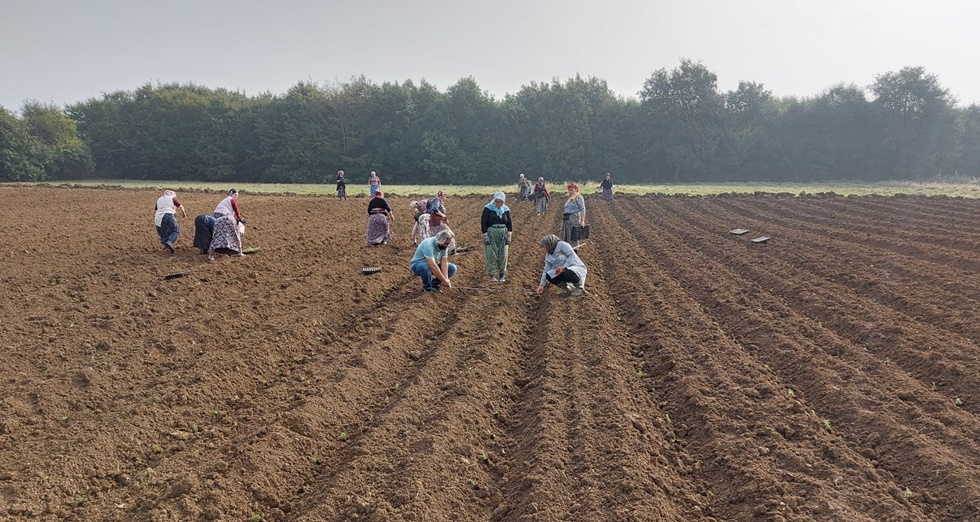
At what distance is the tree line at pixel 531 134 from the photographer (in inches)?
2112

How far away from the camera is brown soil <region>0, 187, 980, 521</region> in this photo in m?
4.14

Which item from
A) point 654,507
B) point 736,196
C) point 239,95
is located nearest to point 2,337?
point 654,507

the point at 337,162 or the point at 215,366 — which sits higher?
the point at 337,162

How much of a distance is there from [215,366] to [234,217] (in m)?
6.07

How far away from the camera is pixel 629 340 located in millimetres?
7535

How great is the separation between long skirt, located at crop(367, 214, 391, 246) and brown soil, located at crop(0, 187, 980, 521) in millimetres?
2124

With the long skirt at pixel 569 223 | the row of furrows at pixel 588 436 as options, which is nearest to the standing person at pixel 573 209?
the long skirt at pixel 569 223

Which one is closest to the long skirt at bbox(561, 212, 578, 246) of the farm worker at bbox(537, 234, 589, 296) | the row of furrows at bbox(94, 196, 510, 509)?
the farm worker at bbox(537, 234, 589, 296)

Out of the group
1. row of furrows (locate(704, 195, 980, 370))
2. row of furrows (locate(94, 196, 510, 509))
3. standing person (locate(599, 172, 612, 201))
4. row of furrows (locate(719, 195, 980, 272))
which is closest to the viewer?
row of furrows (locate(94, 196, 510, 509))

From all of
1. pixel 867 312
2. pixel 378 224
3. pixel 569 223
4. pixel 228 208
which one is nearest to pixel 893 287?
pixel 867 312

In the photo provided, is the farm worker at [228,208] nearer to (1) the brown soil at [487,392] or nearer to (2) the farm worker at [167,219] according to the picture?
(1) the brown soil at [487,392]

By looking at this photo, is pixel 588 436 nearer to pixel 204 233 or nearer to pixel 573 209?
pixel 573 209

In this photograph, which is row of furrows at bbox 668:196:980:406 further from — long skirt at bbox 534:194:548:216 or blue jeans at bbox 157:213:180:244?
blue jeans at bbox 157:213:180:244

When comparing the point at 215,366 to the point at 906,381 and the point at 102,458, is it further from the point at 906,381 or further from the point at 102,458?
the point at 906,381
